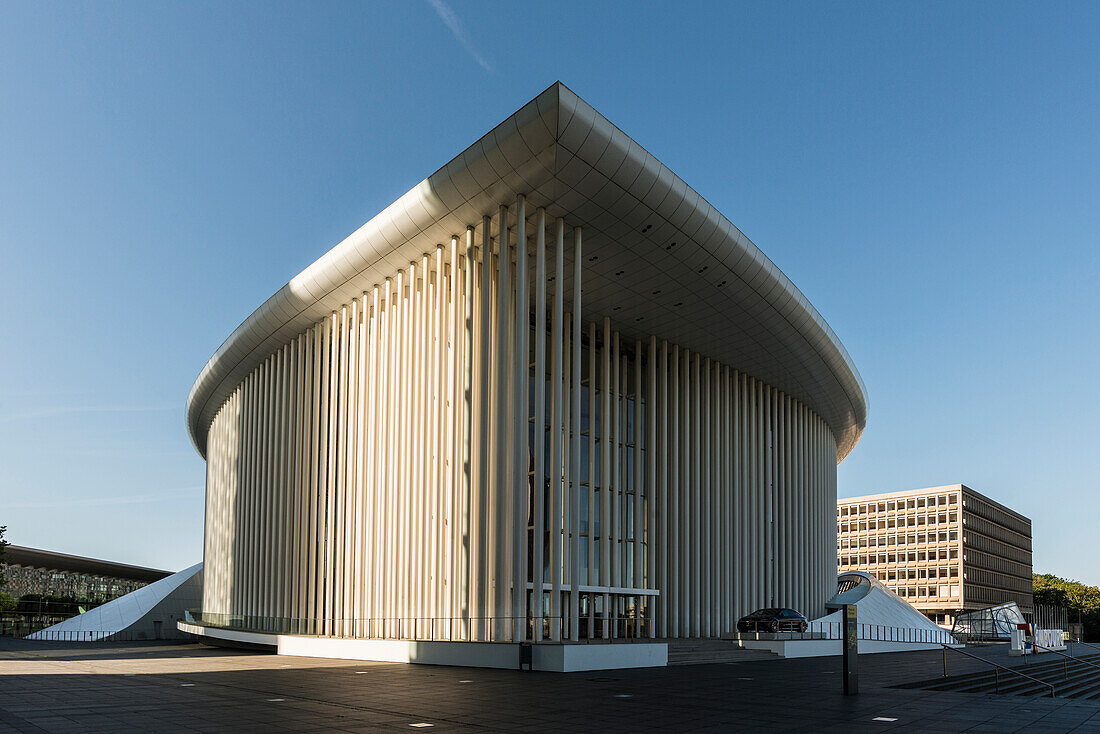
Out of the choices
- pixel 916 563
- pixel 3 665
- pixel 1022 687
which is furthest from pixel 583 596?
pixel 916 563

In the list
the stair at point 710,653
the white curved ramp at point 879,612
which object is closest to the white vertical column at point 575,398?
the stair at point 710,653

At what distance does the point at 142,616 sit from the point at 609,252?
44548 mm

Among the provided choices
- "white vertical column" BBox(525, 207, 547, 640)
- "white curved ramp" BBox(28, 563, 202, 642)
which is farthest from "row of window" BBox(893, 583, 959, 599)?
"white vertical column" BBox(525, 207, 547, 640)

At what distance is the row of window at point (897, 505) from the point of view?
105m

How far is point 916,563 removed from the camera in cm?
10669

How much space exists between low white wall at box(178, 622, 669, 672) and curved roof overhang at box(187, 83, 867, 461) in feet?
39.1

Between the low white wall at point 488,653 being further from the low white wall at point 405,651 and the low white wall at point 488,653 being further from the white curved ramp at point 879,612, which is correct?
the white curved ramp at point 879,612

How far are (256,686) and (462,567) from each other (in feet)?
31.5

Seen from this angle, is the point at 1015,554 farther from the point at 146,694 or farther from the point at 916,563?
the point at 146,694

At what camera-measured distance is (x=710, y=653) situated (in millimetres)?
27734

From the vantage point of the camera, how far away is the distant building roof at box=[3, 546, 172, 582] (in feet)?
245

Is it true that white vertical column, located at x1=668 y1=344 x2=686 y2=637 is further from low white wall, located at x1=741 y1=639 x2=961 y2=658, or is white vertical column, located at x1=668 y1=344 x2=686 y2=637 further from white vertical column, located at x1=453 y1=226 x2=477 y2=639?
white vertical column, located at x1=453 y1=226 x2=477 y2=639

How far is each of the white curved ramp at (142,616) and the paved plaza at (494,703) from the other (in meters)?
37.3

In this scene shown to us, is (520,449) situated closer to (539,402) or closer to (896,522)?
(539,402)
